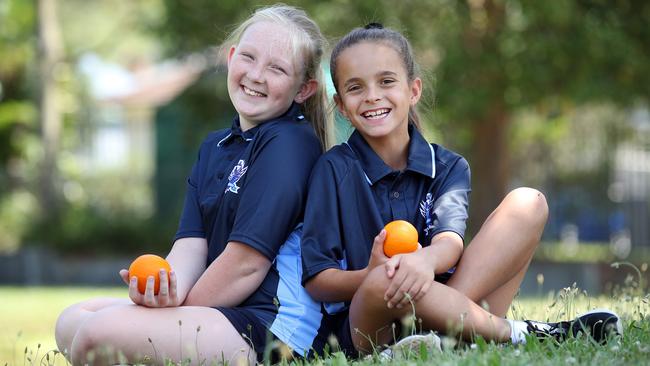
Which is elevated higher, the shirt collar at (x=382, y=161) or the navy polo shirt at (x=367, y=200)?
the shirt collar at (x=382, y=161)

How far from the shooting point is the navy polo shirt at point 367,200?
464cm

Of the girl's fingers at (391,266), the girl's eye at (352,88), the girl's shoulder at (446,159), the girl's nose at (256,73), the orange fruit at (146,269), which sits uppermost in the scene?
the girl's nose at (256,73)

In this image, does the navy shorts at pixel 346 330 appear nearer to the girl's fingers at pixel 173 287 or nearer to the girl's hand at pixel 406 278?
the girl's hand at pixel 406 278

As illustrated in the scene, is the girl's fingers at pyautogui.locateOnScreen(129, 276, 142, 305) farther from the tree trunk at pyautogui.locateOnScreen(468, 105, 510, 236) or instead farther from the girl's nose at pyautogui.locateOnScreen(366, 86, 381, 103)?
the tree trunk at pyautogui.locateOnScreen(468, 105, 510, 236)

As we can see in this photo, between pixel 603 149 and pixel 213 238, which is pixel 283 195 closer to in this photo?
pixel 213 238

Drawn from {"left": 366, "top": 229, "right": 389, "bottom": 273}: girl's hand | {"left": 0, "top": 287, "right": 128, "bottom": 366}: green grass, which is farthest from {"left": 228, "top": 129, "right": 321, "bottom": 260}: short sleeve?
{"left": 0, "top": 287, "right": 128, "bottom": 366}: green grass

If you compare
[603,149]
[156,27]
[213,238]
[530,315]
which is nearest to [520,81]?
[603,149]

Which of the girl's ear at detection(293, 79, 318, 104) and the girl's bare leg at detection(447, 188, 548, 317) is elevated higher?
the girl's ear at detection(293, 79, 318, 104)

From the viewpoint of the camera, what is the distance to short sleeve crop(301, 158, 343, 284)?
15.1 ft

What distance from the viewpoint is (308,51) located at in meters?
5.21

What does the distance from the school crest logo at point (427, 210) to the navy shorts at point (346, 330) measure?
0.23 metres

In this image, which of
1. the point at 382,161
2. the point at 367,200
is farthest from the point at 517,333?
the point at 382,161

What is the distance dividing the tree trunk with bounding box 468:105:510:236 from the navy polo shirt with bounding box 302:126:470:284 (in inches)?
407

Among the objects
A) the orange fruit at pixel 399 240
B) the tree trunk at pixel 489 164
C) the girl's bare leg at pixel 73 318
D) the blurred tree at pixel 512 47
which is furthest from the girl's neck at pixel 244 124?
the tree trunk at pixel 489 164
